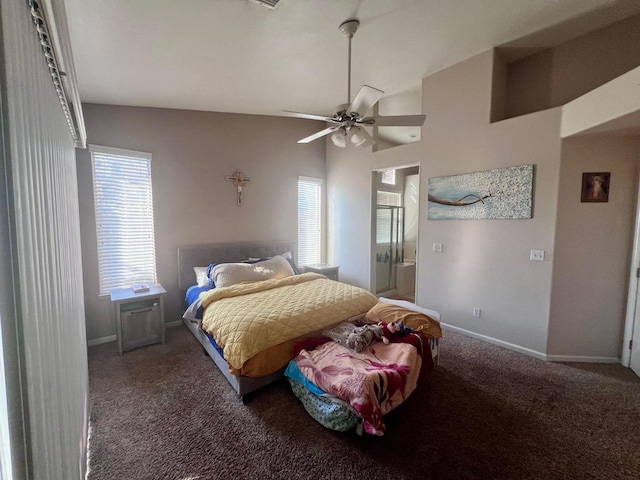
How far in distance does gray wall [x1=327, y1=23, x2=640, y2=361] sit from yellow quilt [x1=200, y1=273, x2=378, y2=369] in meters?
1.36

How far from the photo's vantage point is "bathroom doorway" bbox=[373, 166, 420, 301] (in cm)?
527

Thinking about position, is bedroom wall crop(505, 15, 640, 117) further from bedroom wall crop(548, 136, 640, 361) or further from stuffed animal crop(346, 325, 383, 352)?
stuffed animal crop(346, 325, 383, 352)

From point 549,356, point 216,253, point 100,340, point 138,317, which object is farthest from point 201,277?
point 549,356

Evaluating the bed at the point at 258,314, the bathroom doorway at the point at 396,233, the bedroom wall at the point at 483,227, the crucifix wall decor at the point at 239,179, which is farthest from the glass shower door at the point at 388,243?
the crucifix wall decor at the point at 239,179

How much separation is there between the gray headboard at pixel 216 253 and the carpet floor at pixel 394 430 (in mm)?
1263

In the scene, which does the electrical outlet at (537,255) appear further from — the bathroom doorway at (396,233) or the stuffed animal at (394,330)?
the bathroom doorway at (396,233)

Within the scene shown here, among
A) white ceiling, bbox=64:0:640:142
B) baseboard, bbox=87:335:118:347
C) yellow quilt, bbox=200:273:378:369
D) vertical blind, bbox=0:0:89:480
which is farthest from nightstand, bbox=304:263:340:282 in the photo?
vertical blind, bbox=0:0:89:480

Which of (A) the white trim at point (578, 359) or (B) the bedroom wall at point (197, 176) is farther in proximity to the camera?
(B) the bedroom wall at point (197, 176)

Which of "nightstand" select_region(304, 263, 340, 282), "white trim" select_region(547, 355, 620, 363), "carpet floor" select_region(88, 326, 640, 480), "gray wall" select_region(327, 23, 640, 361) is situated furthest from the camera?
"nightstand" select_region(304, 263, 340, 282)

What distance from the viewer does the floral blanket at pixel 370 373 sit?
163cm

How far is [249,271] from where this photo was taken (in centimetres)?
342

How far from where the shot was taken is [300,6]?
6.55 ft

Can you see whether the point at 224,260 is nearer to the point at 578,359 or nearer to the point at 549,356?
the point at 549,356

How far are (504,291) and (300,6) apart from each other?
3423 mm
